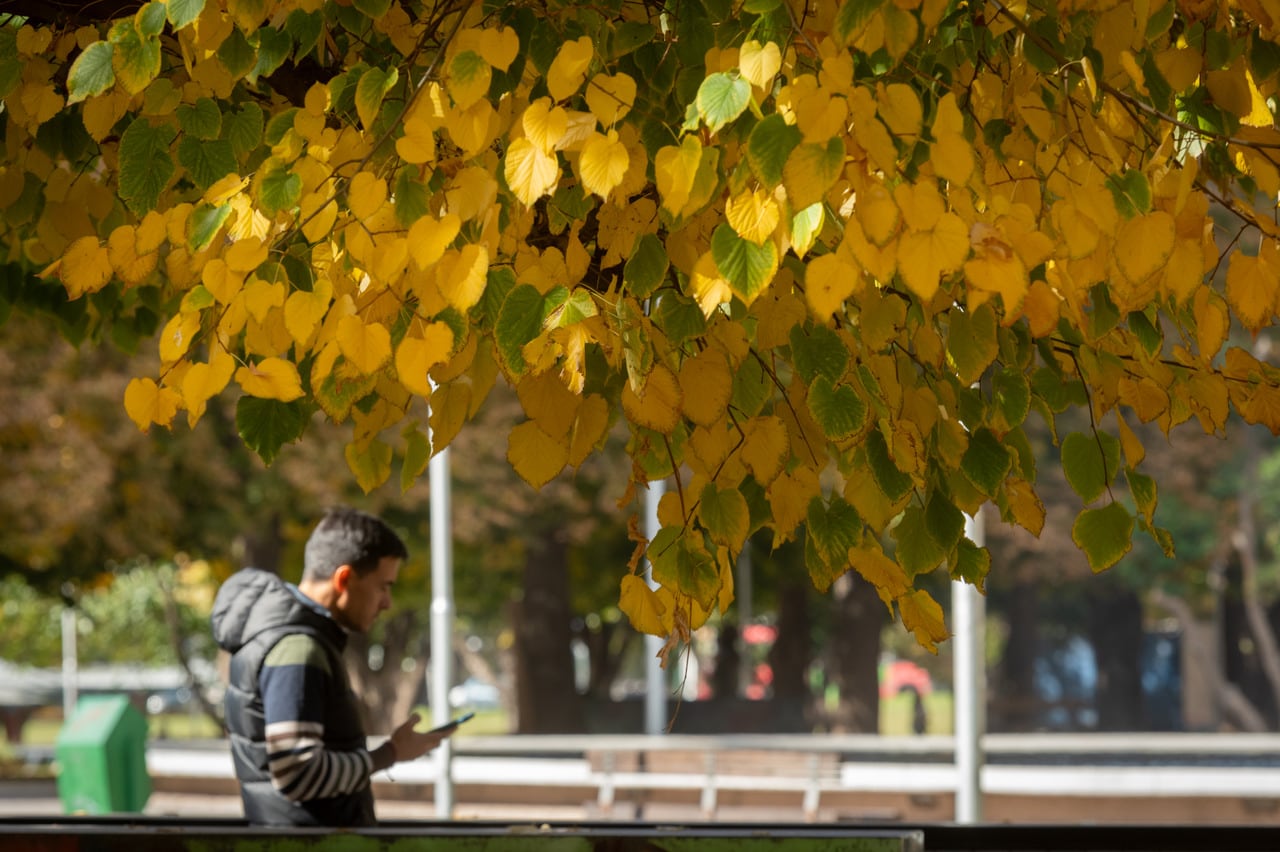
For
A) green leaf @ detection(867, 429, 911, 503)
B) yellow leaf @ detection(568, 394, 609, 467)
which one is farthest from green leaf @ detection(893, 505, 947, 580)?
yellow leaf @ detection(568, 394, 609, 467)

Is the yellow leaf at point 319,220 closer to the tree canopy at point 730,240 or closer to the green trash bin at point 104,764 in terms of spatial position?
the tree canopy at point 730,240

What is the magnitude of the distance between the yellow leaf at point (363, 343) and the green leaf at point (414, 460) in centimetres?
48

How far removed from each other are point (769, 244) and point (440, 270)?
1.34ft

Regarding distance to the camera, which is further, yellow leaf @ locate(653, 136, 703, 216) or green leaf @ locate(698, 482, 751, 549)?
green leaf @ locate(698, 482, 751, 549)

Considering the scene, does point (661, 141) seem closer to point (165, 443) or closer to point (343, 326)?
point (343, 326)

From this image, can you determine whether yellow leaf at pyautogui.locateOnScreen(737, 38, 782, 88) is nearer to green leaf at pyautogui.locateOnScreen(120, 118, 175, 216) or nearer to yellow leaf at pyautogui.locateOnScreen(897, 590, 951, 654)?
yellow leaf at pyautogui.locateOnScreen(897, 590, 951, 654)

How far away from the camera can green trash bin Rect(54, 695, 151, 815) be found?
40.0 feet

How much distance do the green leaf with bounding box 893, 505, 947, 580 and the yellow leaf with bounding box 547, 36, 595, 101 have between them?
2.78 feet

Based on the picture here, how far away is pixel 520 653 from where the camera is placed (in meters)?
25.0

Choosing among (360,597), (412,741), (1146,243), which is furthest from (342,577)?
(1146,243)

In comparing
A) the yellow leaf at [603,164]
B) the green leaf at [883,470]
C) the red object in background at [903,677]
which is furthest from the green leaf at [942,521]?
the red object in background at [903,677]

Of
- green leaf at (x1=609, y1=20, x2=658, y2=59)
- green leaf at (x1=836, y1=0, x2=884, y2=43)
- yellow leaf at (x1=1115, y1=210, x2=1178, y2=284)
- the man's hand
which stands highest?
green leaf at (x1=609, y1=20, x2=658, y2=59)

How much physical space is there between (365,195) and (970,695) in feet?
23.8

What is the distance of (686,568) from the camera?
2.42 meters
